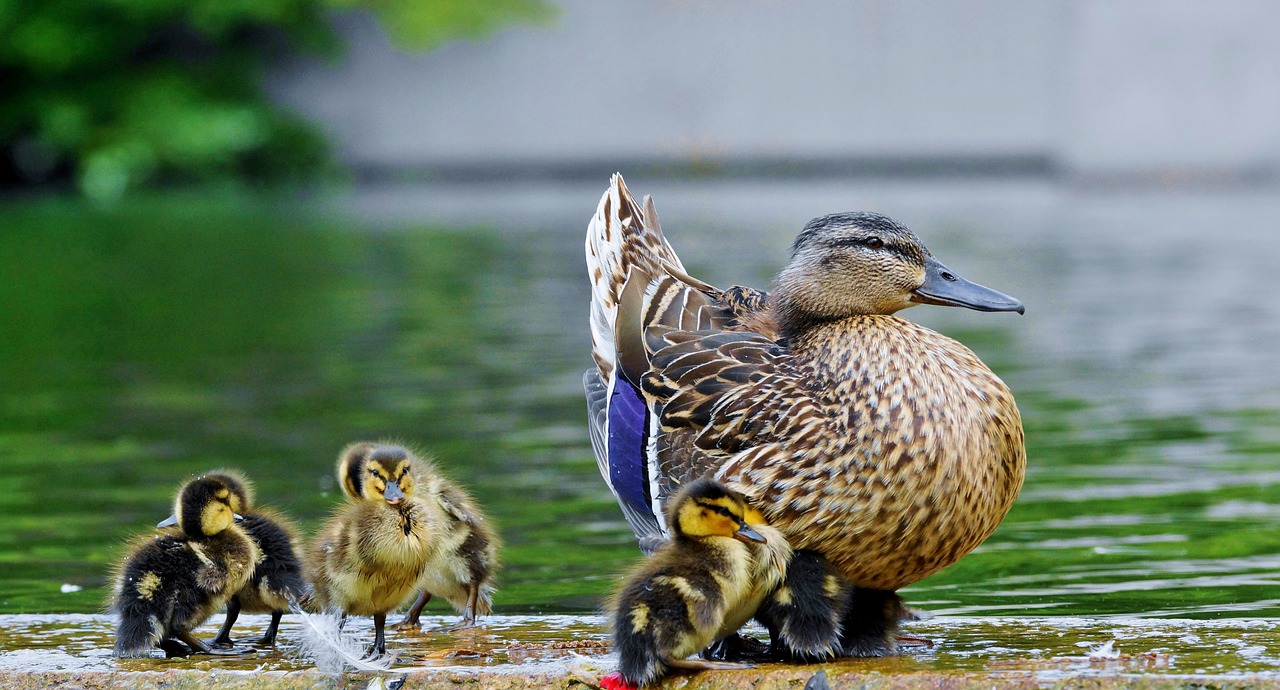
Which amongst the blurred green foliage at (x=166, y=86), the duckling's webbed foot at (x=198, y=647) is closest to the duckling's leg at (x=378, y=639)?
the duckling's webbed foot at (x=198, y=647)

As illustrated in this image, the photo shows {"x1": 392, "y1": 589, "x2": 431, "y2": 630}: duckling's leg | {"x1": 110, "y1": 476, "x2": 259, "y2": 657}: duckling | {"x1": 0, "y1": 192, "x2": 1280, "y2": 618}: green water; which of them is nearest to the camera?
{"x1": 110, "y1": 476, "x2": 259, "y2": 657}: duckling

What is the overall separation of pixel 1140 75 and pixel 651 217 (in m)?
25.9

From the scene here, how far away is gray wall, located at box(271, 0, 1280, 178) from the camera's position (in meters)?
32.6

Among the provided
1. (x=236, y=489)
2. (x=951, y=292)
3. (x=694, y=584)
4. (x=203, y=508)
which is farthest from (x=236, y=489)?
(x=951, y=292)

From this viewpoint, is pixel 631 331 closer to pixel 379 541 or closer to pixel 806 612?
pixel 379 541

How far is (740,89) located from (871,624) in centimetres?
2957

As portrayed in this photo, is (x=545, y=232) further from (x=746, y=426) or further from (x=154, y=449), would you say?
(x=746, y=426)

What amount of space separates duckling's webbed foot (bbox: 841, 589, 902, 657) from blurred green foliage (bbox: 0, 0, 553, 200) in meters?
29.8

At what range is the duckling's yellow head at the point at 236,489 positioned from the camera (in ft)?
15.9

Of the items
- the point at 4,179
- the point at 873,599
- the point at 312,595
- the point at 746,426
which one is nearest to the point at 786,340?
the point at 746,426

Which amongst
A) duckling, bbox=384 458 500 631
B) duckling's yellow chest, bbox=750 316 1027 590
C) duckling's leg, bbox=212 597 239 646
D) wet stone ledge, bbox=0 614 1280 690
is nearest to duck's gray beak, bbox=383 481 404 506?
duckling, bbox=384 458 500 631

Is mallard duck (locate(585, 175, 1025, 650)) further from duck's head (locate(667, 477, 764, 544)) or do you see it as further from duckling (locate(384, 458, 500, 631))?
duckling (locate(384, 458, 500, 631))

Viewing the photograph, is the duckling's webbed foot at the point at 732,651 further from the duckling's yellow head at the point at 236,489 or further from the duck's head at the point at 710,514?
the duckling's yellow head at the point at 236,489

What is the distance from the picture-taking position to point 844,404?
4.43 metres
